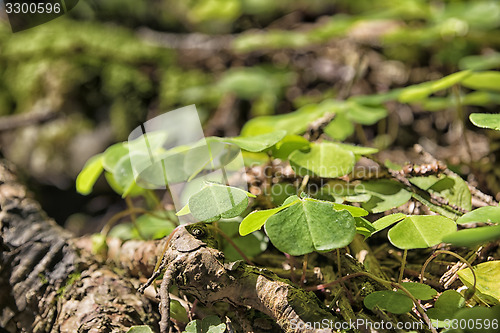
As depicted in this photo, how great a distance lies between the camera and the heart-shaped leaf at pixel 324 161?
0.92m

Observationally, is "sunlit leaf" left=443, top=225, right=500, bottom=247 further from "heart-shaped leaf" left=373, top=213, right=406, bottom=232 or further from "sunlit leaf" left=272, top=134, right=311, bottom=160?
"sunlit leaf" left=272, top=134, right=311, bottom=160

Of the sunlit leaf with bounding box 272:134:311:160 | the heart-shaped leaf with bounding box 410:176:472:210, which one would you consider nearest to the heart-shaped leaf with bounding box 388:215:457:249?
the heart-shaped leaf with bounding box 410:176:472:210

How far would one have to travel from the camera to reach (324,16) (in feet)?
9.60

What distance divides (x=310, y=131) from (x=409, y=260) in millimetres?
446

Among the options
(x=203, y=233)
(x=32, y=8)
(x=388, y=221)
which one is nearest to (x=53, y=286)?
(x=203, y=233)

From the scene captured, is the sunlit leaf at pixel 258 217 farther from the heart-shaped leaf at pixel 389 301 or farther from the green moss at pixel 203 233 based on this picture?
the heart-shaped leaf at pixel 389 301

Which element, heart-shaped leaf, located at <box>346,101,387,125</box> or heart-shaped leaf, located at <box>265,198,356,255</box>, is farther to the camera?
heart-shaped leaf, located at <box>346,101,387,125</box>

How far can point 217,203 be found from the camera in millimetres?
763

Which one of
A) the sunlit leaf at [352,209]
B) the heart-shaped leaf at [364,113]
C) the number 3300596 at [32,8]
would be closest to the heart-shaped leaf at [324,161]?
the sunlit leaf at [352,209]

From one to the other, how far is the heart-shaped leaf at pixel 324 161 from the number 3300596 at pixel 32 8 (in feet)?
3.22

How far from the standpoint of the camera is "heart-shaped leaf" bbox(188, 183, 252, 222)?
748mm

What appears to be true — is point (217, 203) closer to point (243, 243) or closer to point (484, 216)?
point (243, 243)

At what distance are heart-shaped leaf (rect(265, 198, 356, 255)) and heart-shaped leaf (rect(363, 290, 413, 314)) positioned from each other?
132 millimetres

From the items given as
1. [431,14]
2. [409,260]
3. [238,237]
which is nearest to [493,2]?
[431,14]
